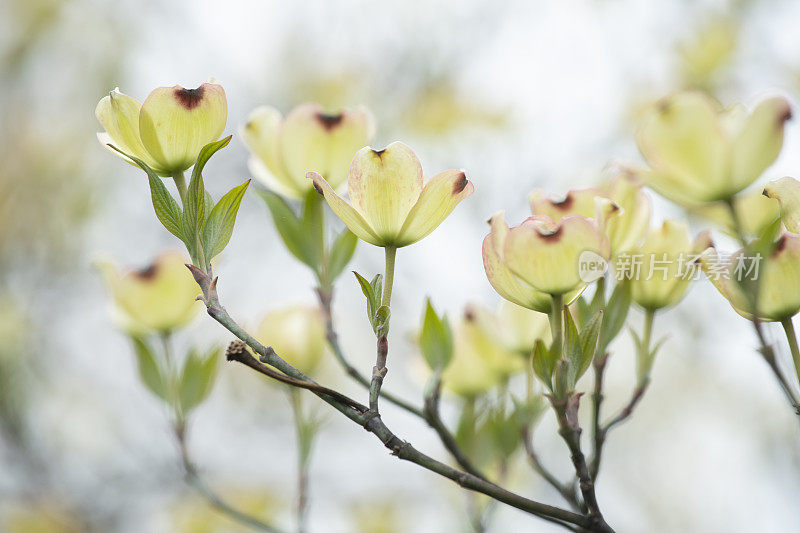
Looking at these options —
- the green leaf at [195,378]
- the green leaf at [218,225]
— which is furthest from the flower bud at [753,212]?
the green leaf at [195,378]

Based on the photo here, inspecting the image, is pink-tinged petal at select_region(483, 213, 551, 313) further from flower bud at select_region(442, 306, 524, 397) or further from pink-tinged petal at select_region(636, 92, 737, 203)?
flower bud at select_region(442, 306, 524, 397)

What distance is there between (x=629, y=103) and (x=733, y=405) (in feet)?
3.29

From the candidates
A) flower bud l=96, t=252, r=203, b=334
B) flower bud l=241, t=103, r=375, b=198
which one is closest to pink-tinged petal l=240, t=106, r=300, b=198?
flower bud l=241, t=103, r=375, b=198

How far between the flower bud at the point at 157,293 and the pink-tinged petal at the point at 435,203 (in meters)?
0.31

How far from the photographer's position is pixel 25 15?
271cm

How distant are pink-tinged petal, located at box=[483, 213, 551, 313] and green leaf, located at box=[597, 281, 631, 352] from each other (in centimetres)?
5

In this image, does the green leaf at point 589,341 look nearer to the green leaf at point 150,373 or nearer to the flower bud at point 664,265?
the flower bud at point 664,265

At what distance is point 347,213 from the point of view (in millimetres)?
464

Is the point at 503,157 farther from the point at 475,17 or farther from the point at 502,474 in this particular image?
the point at 502,474

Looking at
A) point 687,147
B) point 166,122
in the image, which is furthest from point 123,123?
point 687,147

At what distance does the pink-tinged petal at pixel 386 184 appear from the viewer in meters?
0.46

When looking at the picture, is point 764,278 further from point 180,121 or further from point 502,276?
point 180,121

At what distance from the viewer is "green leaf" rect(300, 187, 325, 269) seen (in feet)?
1.99

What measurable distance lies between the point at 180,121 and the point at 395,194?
0.47ft
